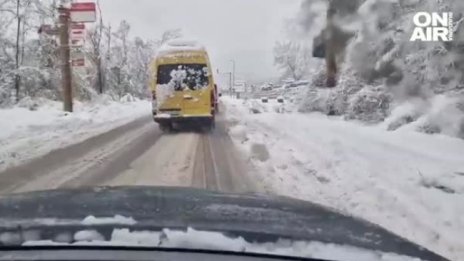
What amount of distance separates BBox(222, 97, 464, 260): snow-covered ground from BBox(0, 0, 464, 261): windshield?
3cm

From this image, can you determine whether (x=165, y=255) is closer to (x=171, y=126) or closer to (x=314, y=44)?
(x=171, y=126)

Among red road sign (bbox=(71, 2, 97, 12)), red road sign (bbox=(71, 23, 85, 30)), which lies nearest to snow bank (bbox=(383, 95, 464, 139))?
red road sign (bbox=(71, 2, 97, 12))

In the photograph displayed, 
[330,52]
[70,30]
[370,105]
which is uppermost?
[70,30]

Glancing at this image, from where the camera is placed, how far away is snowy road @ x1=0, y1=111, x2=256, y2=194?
10.6 metres

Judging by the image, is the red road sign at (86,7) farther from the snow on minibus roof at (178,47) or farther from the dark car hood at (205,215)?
the dark car hood at (205,215)

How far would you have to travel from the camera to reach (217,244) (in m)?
2.16

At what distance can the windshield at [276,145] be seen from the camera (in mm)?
2865

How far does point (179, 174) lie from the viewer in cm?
1164

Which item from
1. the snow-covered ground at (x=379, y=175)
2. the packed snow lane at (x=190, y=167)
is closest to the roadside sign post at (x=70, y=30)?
the snow-covered ground at (x=379, y=175)

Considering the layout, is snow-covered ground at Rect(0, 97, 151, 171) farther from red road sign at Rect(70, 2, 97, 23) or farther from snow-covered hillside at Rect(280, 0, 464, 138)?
snow-covered hillside at Rect(280, 0, 464, 138)

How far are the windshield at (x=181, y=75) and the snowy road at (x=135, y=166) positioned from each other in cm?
352

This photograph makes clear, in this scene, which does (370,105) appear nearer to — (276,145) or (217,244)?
(276,145)

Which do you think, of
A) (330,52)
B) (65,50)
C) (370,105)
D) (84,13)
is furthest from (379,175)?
(65,50)

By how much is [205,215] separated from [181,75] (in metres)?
19.9
